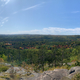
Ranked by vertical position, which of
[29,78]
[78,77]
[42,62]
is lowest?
[42,62]

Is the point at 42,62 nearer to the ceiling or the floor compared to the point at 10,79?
nearer to the floor

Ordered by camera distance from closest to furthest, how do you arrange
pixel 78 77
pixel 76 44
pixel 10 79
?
1. pixel 78 77
2. pixel 10 79
3. pixel 76 44

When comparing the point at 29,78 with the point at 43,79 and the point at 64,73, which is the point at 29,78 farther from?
the point at 64,73

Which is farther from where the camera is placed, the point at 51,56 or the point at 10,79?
the point at 51,56

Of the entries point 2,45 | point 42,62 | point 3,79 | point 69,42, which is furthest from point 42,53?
point 69,42

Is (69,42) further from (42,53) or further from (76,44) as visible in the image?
(42,53)

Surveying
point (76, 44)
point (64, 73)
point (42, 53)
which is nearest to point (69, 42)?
point (76, 44)

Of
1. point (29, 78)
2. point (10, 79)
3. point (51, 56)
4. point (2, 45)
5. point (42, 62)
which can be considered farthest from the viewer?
point (2, 45)

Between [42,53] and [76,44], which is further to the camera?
[76,44]

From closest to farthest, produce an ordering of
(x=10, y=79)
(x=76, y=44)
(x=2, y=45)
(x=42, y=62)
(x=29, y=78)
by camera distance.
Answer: (x=10, y=79)
(x=29, y=78)
(x=42, y=62)
(x=2, y=45)
(x=76, y=44)
